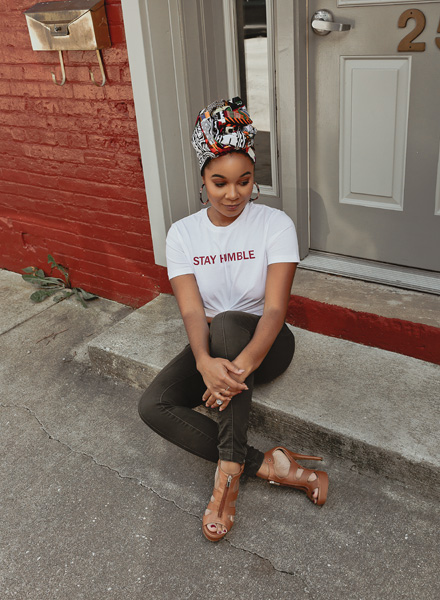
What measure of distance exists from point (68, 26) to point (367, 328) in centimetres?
207

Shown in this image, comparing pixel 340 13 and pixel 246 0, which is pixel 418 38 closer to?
pixel 340 13

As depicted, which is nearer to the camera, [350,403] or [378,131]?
[350,403]

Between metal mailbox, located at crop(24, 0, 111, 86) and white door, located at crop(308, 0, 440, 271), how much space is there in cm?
102

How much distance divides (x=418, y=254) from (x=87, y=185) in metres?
1.87

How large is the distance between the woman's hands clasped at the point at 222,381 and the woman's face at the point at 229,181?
56 centimetres

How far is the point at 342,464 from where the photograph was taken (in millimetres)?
2418

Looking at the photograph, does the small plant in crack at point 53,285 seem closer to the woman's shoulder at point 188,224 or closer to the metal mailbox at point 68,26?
the metal mailbox at point 68,26

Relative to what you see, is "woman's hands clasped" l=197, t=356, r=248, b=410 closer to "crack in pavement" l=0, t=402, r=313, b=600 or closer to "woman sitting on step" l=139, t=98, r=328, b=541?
"woman sitting on step" l=139, t=98, r=328, b=541

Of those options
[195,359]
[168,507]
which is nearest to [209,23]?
[195,359]

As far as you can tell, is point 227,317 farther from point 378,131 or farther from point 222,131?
point 378,131

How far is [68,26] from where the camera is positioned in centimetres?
312

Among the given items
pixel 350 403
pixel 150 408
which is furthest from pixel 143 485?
pixel 350 403

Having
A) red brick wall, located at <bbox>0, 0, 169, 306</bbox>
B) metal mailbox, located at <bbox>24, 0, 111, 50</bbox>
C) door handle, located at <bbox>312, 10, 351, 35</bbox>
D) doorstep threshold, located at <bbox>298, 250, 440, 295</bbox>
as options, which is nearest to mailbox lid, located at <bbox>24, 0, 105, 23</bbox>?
metal mailbox, located at <bbox>24, 0, 111, 50</bbox>

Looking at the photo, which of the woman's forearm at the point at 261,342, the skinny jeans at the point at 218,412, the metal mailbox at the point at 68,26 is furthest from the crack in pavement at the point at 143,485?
the metal mailbox at the point at 68,26
